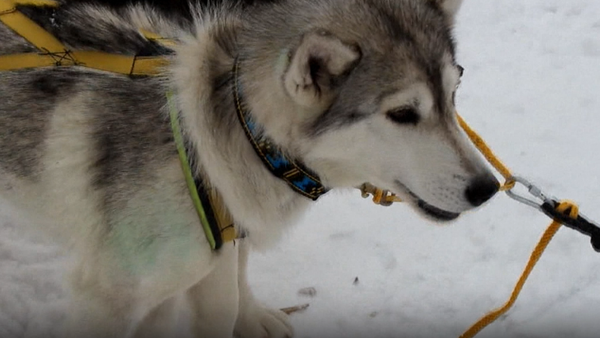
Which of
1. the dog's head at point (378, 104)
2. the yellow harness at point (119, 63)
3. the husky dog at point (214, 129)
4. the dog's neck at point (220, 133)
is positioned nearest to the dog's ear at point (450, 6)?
the husky dog at point (214, 129)

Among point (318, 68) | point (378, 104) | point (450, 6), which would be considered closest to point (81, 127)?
point (318, 68)

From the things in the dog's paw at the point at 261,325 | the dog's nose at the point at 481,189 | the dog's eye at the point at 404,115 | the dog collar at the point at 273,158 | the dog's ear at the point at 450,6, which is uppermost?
the dog's ear at the point at 450,6

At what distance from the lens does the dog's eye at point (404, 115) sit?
6.02 feet

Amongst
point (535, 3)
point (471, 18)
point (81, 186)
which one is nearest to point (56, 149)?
point (81, 186)

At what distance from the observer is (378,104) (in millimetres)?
1827

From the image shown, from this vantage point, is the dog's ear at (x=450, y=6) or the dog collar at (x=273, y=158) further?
the dog's ear at (x=450, y=6)

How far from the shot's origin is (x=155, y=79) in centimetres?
211

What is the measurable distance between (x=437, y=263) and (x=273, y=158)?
4.92 feet

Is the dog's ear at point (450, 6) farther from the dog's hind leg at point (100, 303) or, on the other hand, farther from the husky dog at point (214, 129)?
the dog's hind leg at point (100, 303)

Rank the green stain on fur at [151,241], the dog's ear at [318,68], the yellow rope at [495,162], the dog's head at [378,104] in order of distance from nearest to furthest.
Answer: the dog's ear at [318,68]
the dog's head at [378,104]
the green stain on fur at [151,241]
the yellow rope at [495,162]

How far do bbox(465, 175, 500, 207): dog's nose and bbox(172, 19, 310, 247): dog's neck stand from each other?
20.7 inches

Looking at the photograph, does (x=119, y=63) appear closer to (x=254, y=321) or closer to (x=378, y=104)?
(x=378, y=104)

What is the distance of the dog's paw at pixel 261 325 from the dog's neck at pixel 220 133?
900 mm

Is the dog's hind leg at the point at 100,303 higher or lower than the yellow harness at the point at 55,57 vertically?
lower
